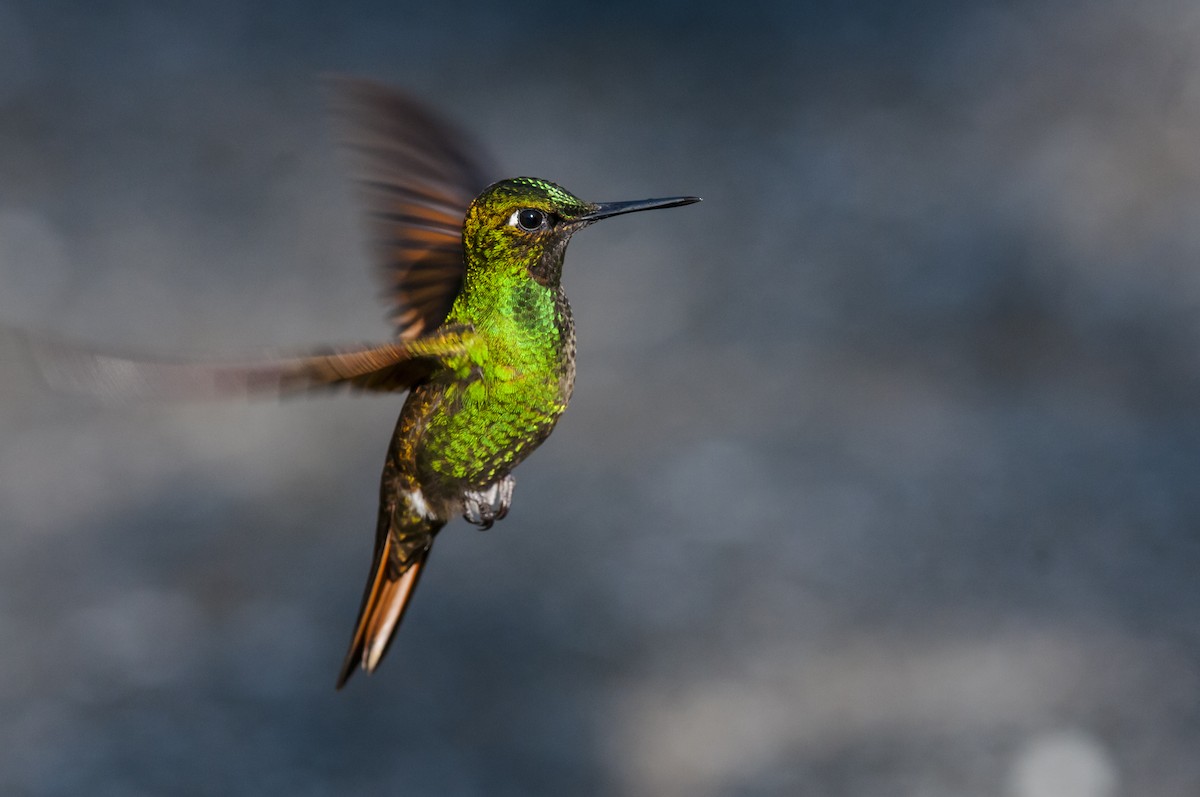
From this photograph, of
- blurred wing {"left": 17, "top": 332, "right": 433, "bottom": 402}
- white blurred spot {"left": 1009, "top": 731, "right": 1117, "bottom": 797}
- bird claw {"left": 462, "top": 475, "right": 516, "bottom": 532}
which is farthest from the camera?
white blurred spot {"left": 1009, "top": 731, "right": 1117, "bottom": 797}

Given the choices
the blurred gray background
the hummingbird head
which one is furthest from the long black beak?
the blurred gray background

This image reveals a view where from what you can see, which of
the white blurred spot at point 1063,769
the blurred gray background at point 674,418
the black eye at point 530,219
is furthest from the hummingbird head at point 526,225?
the white blurred spot at point 1063,769

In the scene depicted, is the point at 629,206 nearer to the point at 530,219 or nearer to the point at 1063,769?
the point at 530,219

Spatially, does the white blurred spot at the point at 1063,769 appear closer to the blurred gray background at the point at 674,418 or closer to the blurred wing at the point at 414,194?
the blurred gray background at the point at 674,418

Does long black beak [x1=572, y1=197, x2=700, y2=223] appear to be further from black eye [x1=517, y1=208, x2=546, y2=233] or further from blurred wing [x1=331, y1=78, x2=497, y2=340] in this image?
blurred wing [x1=331, y1=78, x2=497, y2=340]

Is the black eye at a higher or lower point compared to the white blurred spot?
higher

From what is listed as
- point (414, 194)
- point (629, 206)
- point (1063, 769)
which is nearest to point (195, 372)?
point (629, 206)

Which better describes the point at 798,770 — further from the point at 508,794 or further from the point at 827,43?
the point at 827,43

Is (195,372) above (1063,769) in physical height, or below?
above
